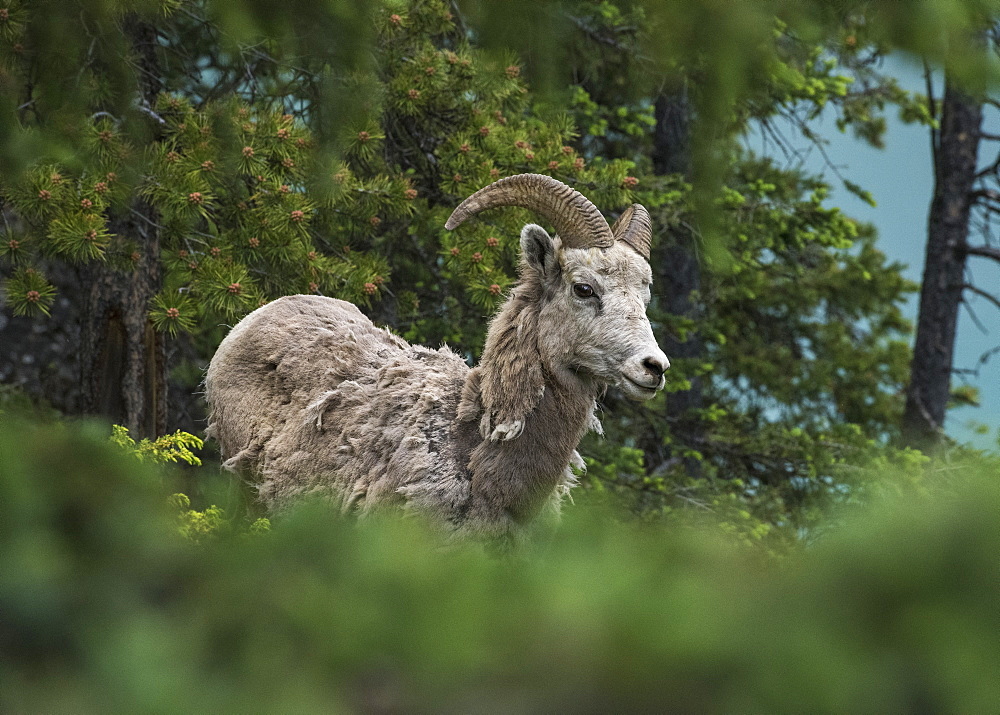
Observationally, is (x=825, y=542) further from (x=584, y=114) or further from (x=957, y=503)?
(x=584, y=114)

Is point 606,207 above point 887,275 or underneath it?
underneath

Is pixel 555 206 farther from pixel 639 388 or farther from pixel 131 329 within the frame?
pixel 131 329

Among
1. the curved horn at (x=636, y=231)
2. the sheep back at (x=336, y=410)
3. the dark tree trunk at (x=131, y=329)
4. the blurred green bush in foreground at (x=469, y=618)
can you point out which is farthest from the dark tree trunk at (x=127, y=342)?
the blurred green bush in foreground at (x=469, y=618)

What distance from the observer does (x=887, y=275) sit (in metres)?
16.9

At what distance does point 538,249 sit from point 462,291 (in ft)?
16.5

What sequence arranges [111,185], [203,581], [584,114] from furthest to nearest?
[584,114] < [111,185] < [203,581]

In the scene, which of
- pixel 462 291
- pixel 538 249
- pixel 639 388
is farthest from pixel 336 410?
pixel 462 291

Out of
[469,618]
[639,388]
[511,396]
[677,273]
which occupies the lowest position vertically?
[469,618]

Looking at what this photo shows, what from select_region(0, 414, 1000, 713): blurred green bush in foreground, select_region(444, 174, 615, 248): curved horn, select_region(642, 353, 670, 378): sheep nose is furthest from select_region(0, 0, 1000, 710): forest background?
select_region(642, 353, 670, 378): sheep nose

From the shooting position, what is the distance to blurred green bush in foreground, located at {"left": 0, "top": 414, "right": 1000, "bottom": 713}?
0.78 m

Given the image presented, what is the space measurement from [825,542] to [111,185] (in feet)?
24.2

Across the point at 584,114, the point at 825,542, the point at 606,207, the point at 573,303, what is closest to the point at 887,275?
the point at 584,114

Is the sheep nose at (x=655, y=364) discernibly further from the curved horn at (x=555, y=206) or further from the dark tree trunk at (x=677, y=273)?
the dark tree trunk at (x=677, y=273)

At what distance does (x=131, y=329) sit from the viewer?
8.84 m
